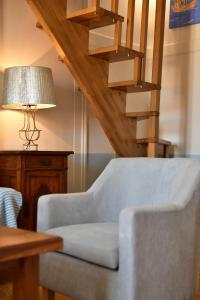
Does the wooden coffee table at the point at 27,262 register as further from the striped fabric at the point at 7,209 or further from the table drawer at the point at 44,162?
the table drawer at the point at 44,162

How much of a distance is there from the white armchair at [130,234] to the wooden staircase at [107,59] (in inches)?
27.3

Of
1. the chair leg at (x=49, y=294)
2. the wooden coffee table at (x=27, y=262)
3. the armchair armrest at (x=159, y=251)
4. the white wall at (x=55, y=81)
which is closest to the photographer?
the wooden coffee table at (x=27, y=262)

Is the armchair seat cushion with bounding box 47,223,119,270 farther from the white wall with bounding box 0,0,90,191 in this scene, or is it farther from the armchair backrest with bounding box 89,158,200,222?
the white wall with bounding box 0,0,90,191

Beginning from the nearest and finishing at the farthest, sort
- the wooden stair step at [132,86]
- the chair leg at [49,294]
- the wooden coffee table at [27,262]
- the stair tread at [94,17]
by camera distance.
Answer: the wooden coffee table at [27,262], the chair leg at [49,294], the stair tread at [94,17], the wooden stair step at [132,86]

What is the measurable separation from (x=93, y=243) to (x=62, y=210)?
0.43 metres

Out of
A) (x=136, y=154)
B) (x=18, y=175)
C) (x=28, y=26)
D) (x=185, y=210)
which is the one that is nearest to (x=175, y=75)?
(x=136, y=154)

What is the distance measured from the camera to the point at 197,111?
13.0 feet

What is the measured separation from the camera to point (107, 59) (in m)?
2.98

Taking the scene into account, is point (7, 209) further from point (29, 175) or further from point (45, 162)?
point (45, 162)

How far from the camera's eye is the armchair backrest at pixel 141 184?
6.79ft

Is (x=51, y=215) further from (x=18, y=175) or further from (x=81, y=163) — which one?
(x=81, y=163)

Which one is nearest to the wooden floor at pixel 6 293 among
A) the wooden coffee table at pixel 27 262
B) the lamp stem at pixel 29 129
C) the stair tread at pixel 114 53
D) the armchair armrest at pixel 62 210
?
the armchair armrest at pixel 62 210

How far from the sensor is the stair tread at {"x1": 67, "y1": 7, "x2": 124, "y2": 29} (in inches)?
101

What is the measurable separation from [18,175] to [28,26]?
4.54ft
